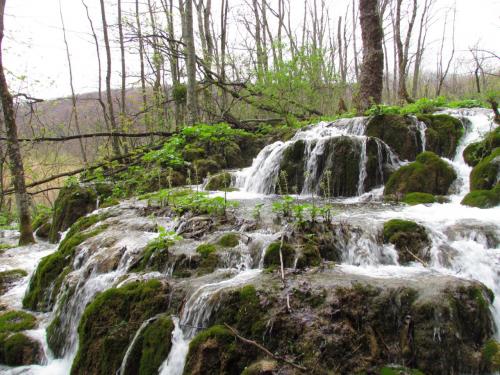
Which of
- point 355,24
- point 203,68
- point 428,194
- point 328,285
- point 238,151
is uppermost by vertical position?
point 355,24

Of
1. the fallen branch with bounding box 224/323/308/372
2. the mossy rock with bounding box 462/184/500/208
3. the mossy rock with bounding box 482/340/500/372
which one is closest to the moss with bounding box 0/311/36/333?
the fallen branch with bounding box 224/323/308/372

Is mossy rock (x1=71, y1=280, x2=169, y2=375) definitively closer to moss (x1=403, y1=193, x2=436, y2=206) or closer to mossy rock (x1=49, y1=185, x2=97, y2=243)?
moss (x1=403, y1=193, x2=436, y2=206)

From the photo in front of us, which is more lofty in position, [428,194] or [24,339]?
[428,194]

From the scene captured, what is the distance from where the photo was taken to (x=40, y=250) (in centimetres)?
853

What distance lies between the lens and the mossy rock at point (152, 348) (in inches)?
130

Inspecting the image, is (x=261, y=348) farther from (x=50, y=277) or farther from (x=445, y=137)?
(x=445, y=137)

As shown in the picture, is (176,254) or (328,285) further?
(176,254)

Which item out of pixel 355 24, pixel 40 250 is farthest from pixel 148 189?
pixel 355 24

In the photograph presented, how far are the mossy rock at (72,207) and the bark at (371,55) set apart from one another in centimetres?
814

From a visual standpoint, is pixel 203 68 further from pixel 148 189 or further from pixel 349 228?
pixel 349 228

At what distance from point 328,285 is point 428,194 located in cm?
388

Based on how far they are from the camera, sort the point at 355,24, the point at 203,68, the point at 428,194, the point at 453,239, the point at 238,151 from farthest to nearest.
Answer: the point at 355,24
the point at 203,68
the point at 238,151
the point at 428,194
the point at 453,239

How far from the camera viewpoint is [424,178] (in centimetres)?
684

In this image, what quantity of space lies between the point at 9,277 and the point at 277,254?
5344 millimetres
